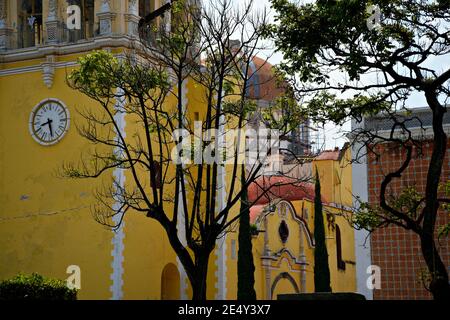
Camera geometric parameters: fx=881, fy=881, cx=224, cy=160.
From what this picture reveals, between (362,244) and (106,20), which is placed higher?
(106,20)

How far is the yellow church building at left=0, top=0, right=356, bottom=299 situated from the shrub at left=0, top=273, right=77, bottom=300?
6.01 meters

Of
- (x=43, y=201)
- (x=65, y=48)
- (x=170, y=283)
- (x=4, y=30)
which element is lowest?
(x=170, y=283)

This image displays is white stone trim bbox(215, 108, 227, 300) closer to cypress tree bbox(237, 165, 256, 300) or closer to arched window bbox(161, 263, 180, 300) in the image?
cypress tree bbox(237, 165, 256, 300)

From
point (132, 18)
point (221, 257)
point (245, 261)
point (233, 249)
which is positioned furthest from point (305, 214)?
point (132, 18)

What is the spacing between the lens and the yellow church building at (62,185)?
27.6 meters

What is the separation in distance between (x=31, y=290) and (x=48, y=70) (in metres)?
10.3

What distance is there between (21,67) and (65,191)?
4.73 m

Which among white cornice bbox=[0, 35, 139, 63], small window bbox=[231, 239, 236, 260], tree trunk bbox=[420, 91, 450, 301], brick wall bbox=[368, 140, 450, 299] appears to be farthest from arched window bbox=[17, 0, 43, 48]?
tree trunk bbox=[420, 91, 450, 301]

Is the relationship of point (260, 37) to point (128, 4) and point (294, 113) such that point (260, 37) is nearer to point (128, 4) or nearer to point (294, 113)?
point (294, 113)

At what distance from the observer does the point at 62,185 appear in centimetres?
2845

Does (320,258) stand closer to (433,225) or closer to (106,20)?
(106,20)

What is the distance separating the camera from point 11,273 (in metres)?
28.7

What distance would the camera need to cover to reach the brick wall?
22.4 metres

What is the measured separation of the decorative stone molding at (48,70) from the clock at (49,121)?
598 millimetres
